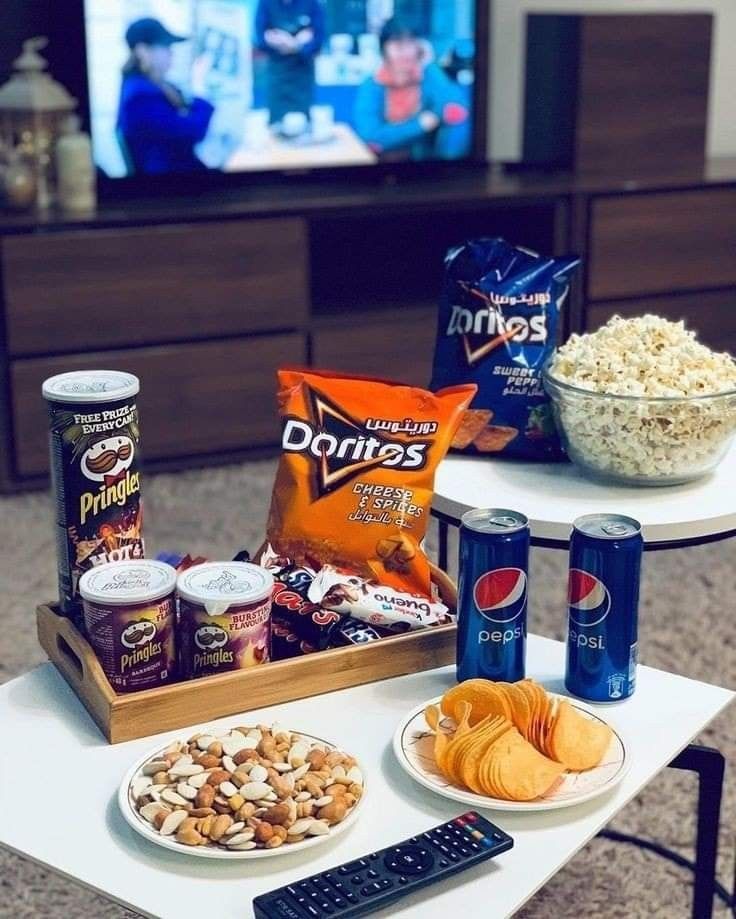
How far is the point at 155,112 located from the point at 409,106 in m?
0.70

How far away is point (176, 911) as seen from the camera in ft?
3.30

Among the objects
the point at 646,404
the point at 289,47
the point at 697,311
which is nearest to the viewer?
the point at 646,404

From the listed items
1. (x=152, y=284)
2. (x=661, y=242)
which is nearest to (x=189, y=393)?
(x=152, y=284)

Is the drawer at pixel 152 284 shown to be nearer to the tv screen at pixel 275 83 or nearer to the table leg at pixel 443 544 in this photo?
the tv screen at pixel 275 83

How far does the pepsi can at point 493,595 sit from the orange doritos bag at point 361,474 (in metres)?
0.15

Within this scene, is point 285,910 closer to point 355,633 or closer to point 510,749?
point 510,749

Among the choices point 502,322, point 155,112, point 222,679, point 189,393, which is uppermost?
point 155,112

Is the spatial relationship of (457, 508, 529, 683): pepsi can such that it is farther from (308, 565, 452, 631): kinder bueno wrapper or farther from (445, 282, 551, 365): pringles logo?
(445, 282, 551, 365): pringles logo

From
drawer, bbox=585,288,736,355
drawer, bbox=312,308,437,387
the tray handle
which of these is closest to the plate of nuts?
the tray handle

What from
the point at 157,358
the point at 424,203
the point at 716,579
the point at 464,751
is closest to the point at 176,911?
the point at 464,751

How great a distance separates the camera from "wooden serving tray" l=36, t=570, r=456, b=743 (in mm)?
1236

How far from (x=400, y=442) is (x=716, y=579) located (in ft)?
5.11

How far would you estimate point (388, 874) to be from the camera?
103 cm

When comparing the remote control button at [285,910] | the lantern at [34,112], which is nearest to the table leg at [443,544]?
the remote control button at [285,910]
